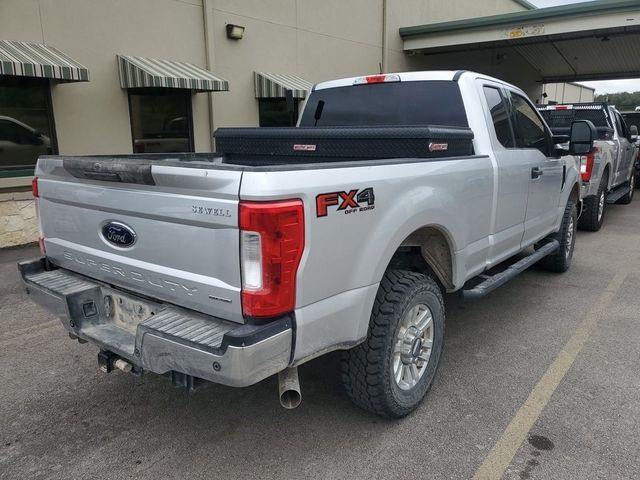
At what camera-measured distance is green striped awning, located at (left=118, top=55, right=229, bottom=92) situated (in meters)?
8.20

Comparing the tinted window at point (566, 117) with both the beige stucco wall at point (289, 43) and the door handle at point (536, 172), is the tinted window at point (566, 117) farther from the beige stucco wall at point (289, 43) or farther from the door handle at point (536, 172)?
the beige stucco wall at point (289, 43)

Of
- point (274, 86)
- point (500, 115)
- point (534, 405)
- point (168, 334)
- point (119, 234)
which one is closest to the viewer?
point (168, 334)

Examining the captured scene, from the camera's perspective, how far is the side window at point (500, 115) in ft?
13.7

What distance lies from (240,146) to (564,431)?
2935 millimetres

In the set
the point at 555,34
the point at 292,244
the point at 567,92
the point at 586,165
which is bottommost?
the point at 586,165

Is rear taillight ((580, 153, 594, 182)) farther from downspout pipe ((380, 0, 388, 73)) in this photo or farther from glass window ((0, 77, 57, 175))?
downspout pipe ((380, 0, 388, 73))

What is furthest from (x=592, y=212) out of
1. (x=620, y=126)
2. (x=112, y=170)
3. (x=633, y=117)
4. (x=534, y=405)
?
(x=633, y=117)

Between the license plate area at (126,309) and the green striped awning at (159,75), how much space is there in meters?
6.06

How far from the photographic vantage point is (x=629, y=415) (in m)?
3.20

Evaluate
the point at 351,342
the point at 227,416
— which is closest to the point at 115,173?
the point at 351,342

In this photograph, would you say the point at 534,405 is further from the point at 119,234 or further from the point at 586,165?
the point at 586,165

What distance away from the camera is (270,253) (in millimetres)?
2186

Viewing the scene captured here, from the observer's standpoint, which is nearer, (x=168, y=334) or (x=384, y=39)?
(x=168, y=334)

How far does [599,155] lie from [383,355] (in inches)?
267
